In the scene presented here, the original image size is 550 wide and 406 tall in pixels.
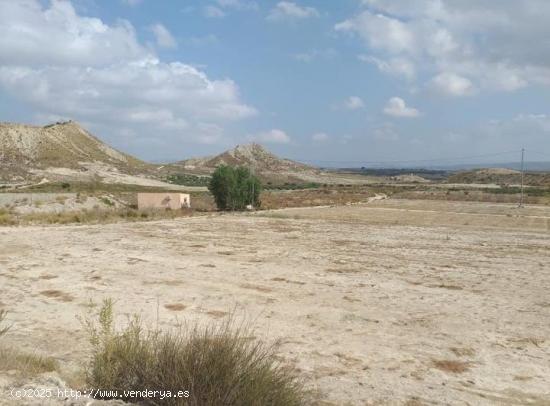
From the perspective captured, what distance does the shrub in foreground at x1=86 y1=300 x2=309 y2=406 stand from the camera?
510cm

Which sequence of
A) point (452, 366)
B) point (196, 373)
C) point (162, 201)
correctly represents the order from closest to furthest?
point (196, 373) → point (452, 366) → point (162, 201)

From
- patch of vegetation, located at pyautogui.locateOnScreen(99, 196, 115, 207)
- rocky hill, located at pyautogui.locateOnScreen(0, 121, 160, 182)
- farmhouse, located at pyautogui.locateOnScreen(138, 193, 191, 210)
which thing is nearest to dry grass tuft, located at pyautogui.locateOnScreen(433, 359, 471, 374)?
farmhouse, located at pyautogui.locateOnScreen(138, 193, 191, 210)

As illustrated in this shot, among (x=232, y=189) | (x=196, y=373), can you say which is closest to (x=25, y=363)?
(x=196, y=373)

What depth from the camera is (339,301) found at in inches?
481

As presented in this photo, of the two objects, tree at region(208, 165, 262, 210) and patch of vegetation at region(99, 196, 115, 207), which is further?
patch of vegetation at region(99, 196, 115, 207)

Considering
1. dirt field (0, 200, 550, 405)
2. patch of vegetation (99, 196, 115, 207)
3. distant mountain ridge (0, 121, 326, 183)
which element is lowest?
patch of vegetation (99, 196, 115, 207)

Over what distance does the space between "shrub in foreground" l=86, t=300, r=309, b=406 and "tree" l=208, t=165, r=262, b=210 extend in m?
47.3

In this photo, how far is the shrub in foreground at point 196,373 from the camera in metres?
5.10

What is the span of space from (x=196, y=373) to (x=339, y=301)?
23.8ft

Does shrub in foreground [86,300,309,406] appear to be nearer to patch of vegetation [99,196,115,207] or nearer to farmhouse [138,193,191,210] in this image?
farmhouse [138,193,191,210]

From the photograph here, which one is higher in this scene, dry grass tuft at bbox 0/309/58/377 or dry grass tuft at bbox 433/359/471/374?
dry grass tuft at bbox 0/309/58/377

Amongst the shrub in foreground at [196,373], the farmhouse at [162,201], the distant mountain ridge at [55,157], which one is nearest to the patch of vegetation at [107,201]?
the farmhouse at [162,201]

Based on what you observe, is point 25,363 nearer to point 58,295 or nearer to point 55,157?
point 58,295

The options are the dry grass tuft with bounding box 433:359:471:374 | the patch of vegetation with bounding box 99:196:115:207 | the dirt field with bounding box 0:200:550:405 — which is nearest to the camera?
the dirt field with bounding box 0:200:550:405
